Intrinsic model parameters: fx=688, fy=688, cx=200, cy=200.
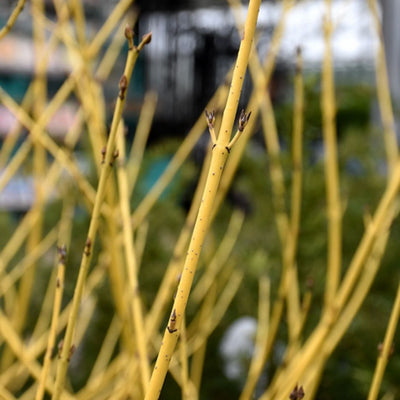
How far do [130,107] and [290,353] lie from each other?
16.0ft

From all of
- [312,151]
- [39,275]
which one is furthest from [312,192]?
[39,275]

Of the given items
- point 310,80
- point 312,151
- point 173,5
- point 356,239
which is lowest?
point 356,239

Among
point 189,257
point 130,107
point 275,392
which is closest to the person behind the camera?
point 189,257

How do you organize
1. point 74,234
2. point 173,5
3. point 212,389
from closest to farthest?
point 212,389
point 74,234
point 173,5

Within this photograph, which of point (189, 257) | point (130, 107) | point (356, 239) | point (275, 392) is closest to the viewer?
point (189, 257)

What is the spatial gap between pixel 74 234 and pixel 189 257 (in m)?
1.14

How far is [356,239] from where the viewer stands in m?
1.29

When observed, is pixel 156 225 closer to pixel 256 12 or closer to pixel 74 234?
pixel 74 234

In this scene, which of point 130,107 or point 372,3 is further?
point 130,107

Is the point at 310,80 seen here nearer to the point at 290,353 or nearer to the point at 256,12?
the point at 290,353

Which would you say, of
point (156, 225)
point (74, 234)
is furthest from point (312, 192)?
point (74, 234)

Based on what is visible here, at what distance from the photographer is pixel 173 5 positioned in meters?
3.72

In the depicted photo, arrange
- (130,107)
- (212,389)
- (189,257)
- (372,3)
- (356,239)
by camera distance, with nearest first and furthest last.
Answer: (189,257), (372,3), (212,389), (356,239), (130,107)

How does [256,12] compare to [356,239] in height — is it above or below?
above
